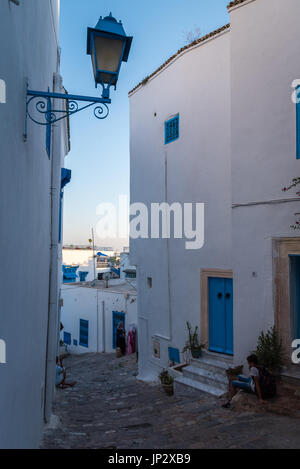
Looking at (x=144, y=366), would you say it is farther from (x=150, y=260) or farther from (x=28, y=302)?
(x=28, y=302)

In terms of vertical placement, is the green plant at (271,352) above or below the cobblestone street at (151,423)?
above

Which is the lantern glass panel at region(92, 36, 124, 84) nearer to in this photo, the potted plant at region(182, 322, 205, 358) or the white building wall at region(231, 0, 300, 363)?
the white building wall at region(231, 0, 300, 363)

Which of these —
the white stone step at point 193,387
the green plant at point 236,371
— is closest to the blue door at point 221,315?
the white stone step at point 193,387

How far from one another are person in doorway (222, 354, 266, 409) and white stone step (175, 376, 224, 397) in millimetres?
658

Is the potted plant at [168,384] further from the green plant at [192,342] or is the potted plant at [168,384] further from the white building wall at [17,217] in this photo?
the white building wall at [17,217]

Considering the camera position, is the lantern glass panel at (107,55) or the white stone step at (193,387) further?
the white stone step at (193,387)

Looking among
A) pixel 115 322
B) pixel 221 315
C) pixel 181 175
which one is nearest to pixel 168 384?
pixel 221 315

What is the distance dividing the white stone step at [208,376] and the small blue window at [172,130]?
20.1 ft

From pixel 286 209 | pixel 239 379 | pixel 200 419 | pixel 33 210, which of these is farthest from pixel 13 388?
pixel 286 209

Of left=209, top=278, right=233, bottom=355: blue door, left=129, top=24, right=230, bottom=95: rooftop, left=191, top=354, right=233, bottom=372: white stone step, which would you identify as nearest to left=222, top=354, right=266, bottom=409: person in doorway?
left=191, top=354, right=233, bottom=372: white stone step

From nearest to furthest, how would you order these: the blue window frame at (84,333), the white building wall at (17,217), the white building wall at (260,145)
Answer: the white building wall at (17,217), the white building wall at (260,145), the blue window frame at (84,333)

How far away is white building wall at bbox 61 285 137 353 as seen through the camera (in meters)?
17.9

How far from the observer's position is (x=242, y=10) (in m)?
7.36

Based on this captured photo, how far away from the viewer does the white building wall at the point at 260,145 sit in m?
6.60
